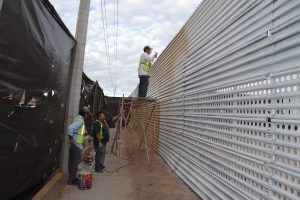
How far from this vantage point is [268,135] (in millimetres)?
3617

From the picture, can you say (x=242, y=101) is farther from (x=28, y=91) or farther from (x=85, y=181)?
(x=85, y=181)

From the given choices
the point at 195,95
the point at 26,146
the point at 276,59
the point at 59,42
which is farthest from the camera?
the point at 195,95

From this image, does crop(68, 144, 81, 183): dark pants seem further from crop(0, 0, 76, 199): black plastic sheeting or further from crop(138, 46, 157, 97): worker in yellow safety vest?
crop(138, 46, 157, 97): worker in yellow safety vest

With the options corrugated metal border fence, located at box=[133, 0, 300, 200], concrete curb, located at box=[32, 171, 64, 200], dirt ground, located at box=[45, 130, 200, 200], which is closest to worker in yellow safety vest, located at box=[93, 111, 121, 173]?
dirt ground, located at box=[45, 130, 200, 200]

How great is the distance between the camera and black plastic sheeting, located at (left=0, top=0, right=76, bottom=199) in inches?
151

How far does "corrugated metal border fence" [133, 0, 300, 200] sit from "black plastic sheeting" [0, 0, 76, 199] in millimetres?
2992

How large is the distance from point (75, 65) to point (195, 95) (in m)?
3.22

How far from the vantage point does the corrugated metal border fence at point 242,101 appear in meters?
3.26

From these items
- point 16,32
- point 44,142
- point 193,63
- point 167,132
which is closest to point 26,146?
point 44,142

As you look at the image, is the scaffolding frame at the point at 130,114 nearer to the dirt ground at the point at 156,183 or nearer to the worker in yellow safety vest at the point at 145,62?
the dirt ground at the point at 156,183

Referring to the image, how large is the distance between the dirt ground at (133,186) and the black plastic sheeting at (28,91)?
2.53 feet

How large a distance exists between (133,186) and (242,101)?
3838 millimetres

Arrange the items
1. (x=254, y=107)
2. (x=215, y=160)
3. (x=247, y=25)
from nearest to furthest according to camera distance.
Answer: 1. (x=254, y=107)
2. (x=247, y=25)
3. (x=215, y=160)

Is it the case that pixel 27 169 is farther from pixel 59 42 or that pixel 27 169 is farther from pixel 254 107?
pixel 254 107
